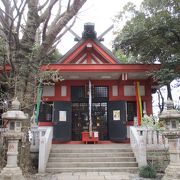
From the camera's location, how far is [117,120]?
1348 cm

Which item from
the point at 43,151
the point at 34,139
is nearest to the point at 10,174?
the point at 43,151

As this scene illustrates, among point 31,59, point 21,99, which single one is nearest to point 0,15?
point 31,59

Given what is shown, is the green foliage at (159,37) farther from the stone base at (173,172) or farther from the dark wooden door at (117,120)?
the stone base at (173,172)

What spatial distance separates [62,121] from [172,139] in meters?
7.52

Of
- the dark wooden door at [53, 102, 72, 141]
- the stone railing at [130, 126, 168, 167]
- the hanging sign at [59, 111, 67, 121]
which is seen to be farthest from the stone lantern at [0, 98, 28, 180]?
the hanging sign at [59, 111, 67, 121]

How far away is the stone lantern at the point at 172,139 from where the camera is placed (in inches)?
257

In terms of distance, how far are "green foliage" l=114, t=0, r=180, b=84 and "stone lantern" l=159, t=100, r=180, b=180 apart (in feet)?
15.6

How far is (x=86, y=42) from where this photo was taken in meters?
14.8

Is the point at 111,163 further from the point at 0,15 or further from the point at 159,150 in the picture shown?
the point at 0,15

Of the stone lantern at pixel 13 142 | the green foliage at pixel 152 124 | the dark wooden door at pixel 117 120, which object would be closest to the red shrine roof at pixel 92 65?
the dark wooden door at pixel 117 120

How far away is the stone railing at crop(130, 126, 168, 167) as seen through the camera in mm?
9234

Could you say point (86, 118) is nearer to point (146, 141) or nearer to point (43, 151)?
point (146, 141)

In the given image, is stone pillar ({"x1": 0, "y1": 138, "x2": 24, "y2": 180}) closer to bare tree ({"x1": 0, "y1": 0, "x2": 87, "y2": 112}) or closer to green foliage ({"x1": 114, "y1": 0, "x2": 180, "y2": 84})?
bare tree ({"x1": 0, "y1": 0, "x2": 87, "y2": 112})

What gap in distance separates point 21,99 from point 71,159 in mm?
3252
